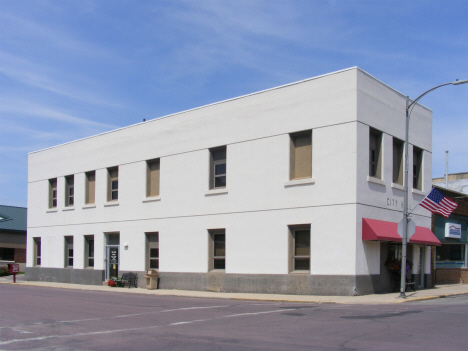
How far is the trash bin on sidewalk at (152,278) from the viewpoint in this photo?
2781 cm

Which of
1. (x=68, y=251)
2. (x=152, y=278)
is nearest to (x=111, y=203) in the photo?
(x=152, y=278)

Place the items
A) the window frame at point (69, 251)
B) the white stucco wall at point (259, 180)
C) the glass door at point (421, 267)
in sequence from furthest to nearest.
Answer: the window frame at point (69, 251) → the glass door at point (421, 267) → the white stucco wall at point (259, 180)

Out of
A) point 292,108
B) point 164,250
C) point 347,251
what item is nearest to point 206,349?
point 347,251

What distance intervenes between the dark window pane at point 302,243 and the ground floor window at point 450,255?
40.4 feet

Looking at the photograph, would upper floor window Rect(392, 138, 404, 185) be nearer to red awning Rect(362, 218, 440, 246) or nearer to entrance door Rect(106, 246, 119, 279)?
red awning Rect(362, 218, 440, 246)

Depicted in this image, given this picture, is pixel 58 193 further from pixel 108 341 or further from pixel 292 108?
pixel 108 341

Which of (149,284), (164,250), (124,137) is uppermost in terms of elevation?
(124,137)

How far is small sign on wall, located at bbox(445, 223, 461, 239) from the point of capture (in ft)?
93.9

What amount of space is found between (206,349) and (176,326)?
139 inches

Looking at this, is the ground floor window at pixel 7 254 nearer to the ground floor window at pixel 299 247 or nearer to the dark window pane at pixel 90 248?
the dark window pane at pixel 90 248

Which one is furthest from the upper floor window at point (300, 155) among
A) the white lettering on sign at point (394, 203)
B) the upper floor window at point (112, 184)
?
the upper floor window at point (112, 184)

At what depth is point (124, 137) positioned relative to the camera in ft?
102

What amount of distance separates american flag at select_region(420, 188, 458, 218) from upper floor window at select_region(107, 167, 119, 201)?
56.2ft

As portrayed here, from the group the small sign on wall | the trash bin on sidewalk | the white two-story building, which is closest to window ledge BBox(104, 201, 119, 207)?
the white two-story building
